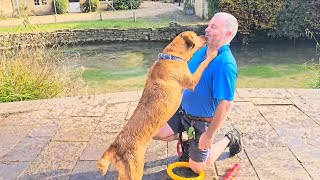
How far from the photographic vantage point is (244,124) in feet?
14.6

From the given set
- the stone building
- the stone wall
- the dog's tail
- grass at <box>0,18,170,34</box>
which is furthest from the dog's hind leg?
the stone wall

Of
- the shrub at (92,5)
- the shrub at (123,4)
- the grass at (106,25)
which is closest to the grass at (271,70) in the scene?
the grass at (106,25)

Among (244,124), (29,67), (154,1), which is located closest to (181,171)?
(244,124)

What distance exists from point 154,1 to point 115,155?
27.0 m

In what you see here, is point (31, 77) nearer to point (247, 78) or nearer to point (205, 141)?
point (205, 141)

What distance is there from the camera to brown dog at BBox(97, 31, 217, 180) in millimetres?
2559

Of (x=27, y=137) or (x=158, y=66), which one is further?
(x=27, y=137)

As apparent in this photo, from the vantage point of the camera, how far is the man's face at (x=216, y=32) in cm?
284

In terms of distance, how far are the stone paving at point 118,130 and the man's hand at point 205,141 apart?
49 cm

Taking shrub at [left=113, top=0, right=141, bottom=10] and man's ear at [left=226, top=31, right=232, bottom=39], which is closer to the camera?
man's ear at [left=226, top=31, right=232, bottom=39]

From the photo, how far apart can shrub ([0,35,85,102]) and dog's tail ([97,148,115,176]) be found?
3.89m

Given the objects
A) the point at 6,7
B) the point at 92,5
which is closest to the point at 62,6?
the point at 92,5

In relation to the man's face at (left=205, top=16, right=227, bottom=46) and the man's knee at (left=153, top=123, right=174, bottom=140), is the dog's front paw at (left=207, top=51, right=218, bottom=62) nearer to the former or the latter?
the man's face at (left=205, top=16, right=227, bottom=46)

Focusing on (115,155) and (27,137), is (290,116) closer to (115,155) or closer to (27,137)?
(115,155)
